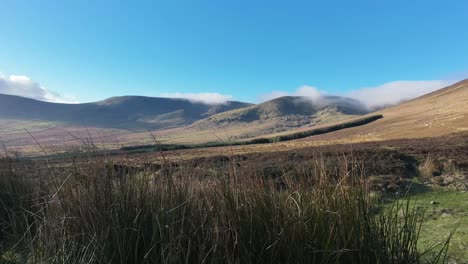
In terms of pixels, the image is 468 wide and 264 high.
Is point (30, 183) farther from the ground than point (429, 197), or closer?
farther from the ground

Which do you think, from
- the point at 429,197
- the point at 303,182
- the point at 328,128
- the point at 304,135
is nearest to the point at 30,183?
the point at 303,182

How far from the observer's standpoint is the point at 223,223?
3074 mm

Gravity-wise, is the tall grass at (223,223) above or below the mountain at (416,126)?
above

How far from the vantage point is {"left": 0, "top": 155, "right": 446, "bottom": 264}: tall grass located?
9.75 ft

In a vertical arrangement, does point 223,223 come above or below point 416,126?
above

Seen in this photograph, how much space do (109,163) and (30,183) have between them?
2.38m

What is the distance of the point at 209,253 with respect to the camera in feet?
9.89

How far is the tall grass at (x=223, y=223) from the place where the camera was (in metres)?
2.97

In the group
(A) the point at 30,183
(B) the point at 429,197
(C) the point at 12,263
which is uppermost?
(A) the point at 30,183

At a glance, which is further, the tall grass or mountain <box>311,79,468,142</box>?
mountain <box>311,79,468,142</box>

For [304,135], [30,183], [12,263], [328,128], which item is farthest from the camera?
[328,128]

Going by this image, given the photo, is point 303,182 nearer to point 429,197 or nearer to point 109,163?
point 109,163

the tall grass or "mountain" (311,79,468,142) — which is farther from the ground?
the tall grass

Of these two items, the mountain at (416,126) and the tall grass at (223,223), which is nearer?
the tall grass at (223,223)
